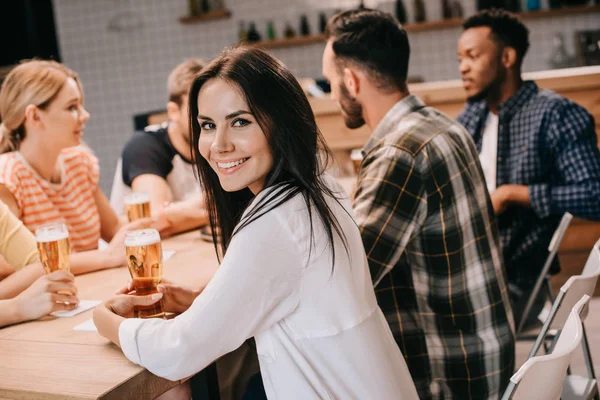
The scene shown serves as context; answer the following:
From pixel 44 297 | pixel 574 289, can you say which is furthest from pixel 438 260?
pixel 44 297

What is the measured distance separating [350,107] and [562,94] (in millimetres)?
1896

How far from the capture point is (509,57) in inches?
114

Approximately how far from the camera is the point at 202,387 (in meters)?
1.48

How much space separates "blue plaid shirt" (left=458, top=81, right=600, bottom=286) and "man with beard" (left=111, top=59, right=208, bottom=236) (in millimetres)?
1325

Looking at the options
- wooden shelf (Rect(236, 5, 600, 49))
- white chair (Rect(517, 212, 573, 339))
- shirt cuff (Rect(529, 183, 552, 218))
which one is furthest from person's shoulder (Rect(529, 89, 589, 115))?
wooden shelf (Rect(236, 5, 600, 49))

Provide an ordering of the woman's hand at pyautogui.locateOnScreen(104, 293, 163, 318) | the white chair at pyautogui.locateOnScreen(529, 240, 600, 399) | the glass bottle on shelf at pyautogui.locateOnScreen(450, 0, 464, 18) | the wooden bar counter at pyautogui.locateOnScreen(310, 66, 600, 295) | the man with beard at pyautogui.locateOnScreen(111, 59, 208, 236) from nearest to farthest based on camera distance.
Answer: the woman's hand at pyautogui.locateOnScreen(104, 293, 163, 318) → the white chair at pyautogui.locateOnScreen(529, 240, 600, 399) → the man with beard at pyautogui.locateOnScreen(111, 59, 208, 236) → the wooden bar counter at pyautogui.locateOnScreen(310, 66, 600, 295) → the glass bottle on shelf at pyautogui.locateOnScreen(450, 0, 464, 18)

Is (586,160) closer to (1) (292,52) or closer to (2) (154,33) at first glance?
(1) (292,52)

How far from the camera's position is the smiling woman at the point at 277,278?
3.75 feet

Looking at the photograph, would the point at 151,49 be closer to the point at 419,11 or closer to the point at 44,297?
the point at 419,11

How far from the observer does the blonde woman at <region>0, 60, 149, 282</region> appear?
2.25 m

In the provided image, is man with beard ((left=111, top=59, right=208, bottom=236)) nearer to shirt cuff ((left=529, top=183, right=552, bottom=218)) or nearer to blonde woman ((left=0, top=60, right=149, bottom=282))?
blonde woman ((left=0, top=60, right=149, bottom=282))

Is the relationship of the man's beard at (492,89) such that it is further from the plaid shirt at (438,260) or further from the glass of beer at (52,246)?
the glass of beer at (52,246)

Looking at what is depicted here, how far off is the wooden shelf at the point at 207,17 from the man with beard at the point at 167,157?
3.17 metres

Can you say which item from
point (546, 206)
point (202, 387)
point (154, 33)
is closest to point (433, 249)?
point (202, 387)
